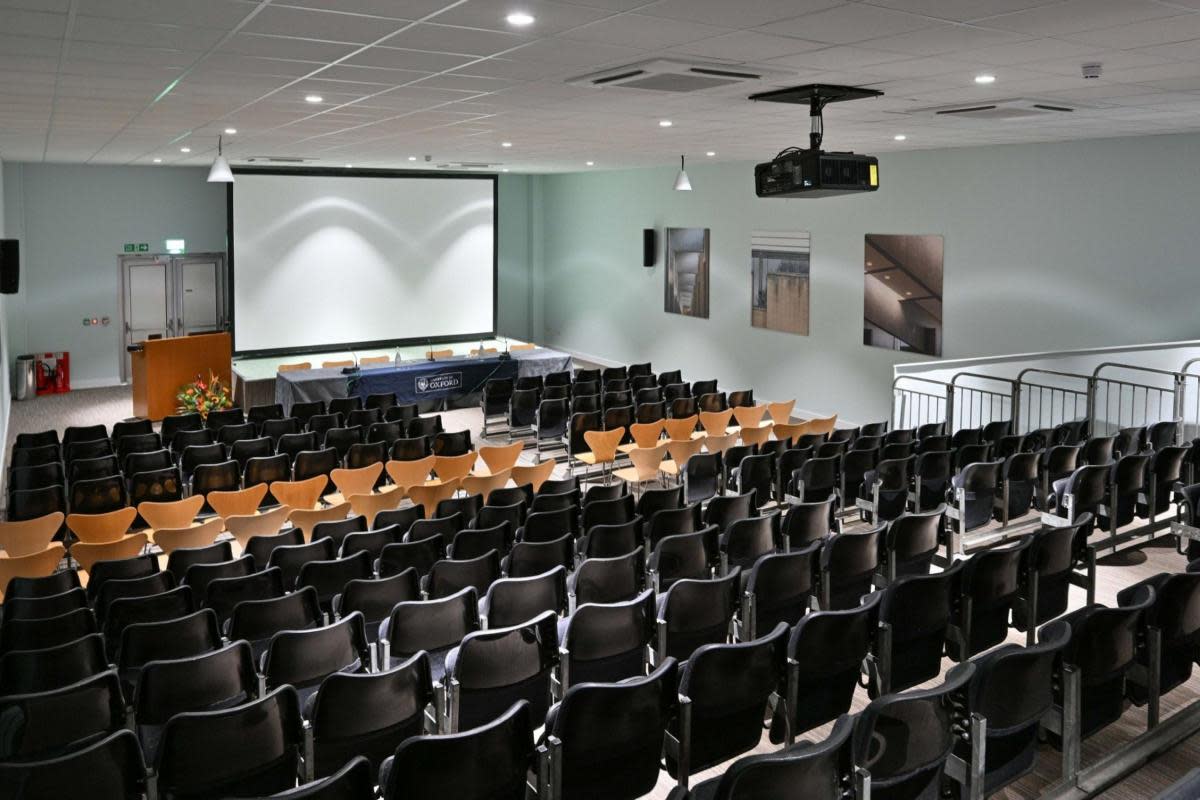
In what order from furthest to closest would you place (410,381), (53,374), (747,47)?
(53,374) → (410,381) → (747,47)

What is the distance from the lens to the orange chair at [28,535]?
7.69 meters

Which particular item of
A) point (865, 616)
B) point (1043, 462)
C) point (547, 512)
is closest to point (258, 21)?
point (547, 512)

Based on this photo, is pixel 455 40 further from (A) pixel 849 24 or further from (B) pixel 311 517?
(B) pixel 311 517

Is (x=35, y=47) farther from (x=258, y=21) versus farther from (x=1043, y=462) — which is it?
(x=1043, y=462)

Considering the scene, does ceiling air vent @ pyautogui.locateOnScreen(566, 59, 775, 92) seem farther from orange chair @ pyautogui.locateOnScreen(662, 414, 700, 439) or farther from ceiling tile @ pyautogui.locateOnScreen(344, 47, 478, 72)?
orange chair @ pyautogui.locateOnScreen(662, 414, 700, 439)

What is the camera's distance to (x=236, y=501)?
869cm

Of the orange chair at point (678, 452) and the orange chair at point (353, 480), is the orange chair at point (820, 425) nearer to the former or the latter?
the orange chair at point (678, 452)

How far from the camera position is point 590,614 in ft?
16.0

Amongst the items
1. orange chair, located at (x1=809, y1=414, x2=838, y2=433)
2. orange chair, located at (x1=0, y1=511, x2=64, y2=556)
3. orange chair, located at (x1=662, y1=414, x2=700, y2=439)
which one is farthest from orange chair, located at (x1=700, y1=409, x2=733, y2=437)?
orange chair, located at (x1=0, y1=511, x2=64, y2=556)

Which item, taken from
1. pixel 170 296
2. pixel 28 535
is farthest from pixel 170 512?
pixel 170 296

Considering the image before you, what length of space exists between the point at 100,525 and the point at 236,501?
106 centimetres

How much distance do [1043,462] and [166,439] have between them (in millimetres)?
9003

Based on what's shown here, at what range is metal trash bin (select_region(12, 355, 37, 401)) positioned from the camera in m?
17.3

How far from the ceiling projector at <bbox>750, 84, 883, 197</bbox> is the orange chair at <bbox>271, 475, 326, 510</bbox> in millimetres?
4736
